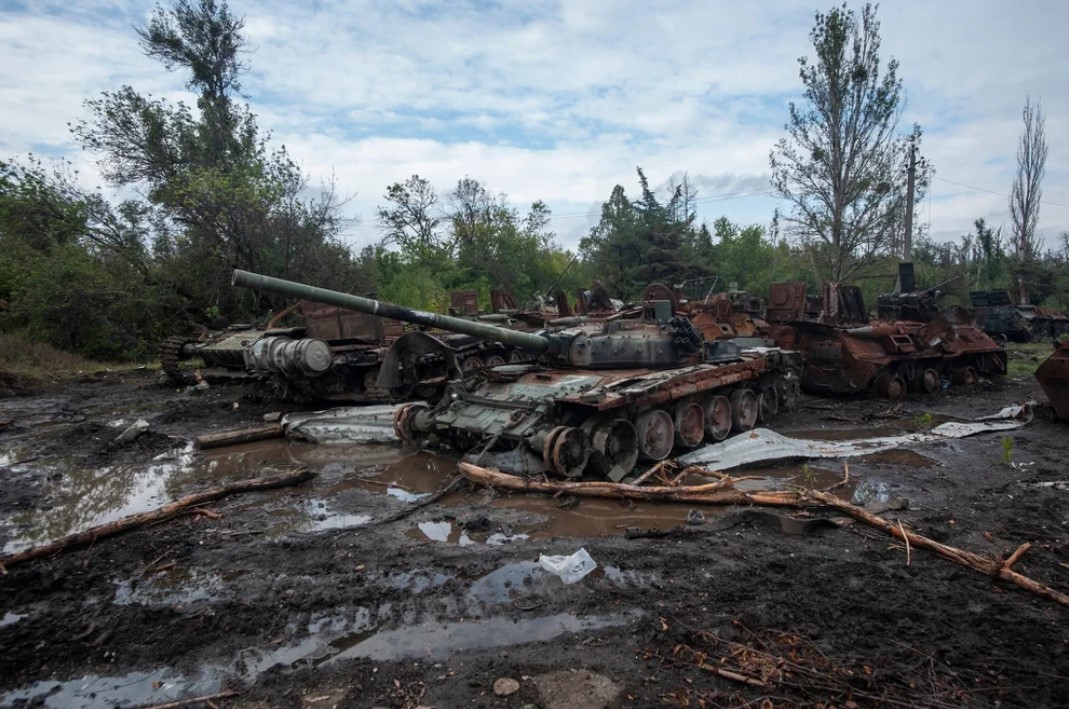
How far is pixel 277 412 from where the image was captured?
12383 millimetres

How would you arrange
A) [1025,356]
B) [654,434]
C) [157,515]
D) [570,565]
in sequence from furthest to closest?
[1025,356], [654,434], [157,515], [570,565]

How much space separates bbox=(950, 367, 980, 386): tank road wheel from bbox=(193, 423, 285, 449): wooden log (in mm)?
15076

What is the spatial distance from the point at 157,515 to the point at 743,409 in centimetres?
818

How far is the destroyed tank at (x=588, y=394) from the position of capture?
24.1 ft

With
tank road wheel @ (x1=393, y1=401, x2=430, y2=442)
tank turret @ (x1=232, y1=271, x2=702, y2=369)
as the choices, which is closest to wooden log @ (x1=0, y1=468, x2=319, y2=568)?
tank road wheel @ (x1=393, y1=401, x2=430, y2=442)

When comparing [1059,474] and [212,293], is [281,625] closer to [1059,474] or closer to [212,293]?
[1059,474]

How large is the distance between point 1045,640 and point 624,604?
2.38m

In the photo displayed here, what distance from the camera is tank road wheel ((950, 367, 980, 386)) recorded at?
15.5 metres

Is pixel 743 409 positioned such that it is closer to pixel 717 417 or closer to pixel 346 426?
pixel 717 417

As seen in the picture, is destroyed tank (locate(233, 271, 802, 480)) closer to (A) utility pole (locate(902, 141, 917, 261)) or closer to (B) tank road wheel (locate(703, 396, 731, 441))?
(B) tank road wheel (locate(703, 396, 731, 441))

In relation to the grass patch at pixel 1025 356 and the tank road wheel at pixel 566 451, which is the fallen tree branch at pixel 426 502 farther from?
the grass patch at pixel 1025 356

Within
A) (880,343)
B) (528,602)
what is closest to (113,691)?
(528,602)

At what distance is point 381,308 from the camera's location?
24.5 ft

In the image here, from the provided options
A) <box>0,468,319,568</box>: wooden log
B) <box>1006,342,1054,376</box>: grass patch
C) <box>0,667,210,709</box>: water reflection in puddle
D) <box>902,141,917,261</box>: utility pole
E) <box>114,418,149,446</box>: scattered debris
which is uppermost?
<box>902,141,917,261</box>: utility pole
